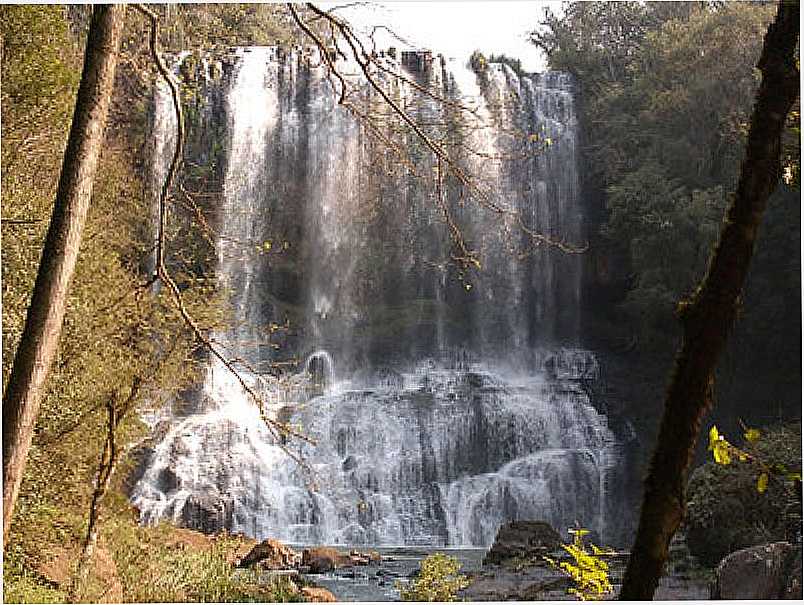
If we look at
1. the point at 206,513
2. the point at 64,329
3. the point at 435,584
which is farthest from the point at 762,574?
the point at 206,513

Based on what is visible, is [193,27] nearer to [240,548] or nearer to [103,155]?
[103,155]

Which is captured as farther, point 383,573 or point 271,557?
point 271,557

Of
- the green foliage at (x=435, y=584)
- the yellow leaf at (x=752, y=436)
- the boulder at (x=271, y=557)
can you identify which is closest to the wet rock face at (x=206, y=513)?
the boulder at (x=271, y=557)

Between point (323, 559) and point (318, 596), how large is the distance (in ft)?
2.46

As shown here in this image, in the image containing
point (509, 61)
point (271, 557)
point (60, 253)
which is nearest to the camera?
point (60, 253)

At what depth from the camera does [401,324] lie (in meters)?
8.15

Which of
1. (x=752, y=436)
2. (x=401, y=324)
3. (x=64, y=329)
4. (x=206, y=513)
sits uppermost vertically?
(x=401, y=324)

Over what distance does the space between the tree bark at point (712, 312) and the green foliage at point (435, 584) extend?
480 cm

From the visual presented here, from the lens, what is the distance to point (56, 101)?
15.3ft

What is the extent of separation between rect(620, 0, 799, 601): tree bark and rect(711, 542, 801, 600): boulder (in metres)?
4.29

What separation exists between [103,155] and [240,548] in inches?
98.7

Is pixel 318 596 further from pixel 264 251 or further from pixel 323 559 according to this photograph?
pixel 264 251

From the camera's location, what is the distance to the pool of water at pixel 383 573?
17.6 ft

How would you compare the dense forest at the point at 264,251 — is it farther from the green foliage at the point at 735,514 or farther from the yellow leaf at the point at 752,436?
the yellow leaf at the point at 752,436
